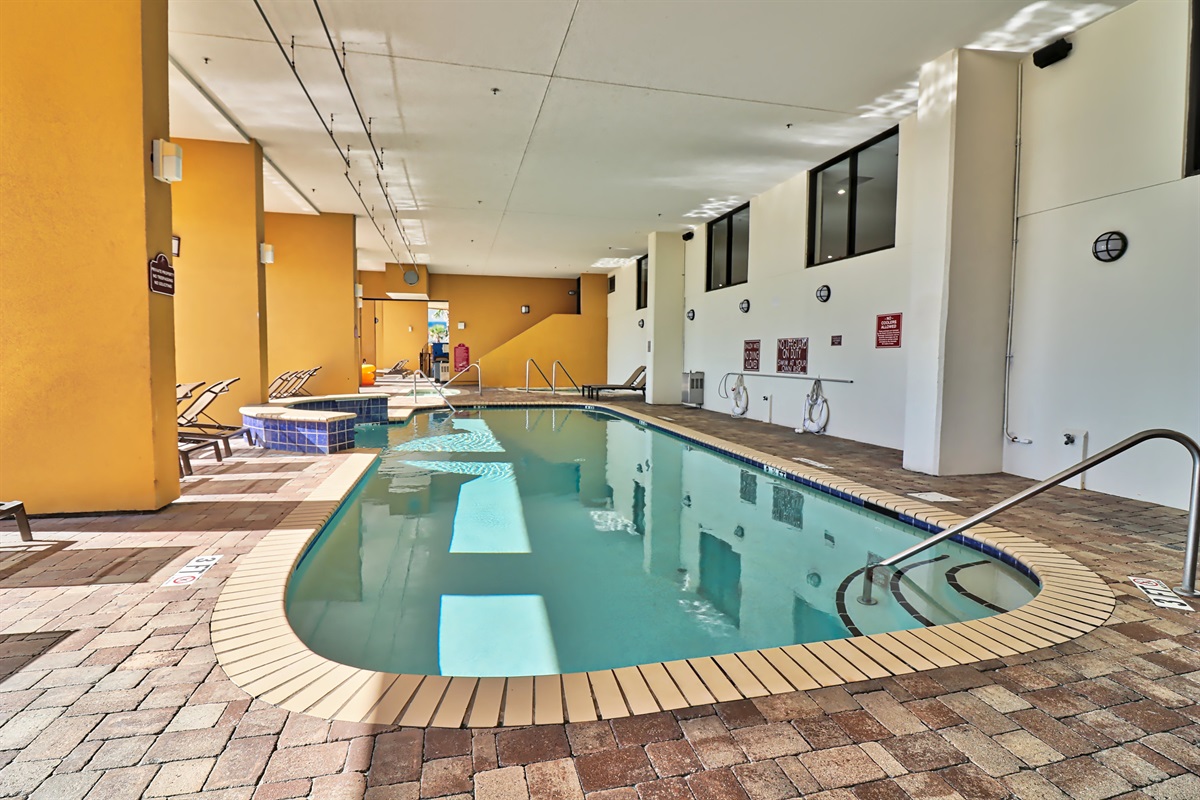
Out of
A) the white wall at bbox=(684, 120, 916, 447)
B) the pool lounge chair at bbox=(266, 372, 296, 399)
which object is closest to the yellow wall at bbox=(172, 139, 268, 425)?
the pool lounge chair at bbox=(266, 372, 296, 399)

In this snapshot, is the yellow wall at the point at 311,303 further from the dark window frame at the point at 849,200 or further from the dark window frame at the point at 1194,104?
the dark window frame at the point at 1194,104

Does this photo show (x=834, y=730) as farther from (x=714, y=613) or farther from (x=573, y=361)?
(x=573, y=361)

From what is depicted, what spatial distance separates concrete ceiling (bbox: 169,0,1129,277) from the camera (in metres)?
3.96

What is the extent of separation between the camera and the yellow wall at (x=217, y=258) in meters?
6.31

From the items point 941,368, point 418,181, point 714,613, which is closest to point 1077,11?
point 941,368

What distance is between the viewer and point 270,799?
1.18m

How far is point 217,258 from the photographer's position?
21.0 feet

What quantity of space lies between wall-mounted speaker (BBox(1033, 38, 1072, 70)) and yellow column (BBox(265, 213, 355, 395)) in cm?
847

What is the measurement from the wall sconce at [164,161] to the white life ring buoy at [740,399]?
705 centimetres

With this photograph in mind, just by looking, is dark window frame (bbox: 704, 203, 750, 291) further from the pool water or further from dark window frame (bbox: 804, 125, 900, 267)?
the pool water

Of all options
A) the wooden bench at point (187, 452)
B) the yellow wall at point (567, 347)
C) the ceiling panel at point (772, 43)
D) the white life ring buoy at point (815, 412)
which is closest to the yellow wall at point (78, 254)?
the wooden bench at point (187, 452)

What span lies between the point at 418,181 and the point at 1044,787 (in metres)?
8.08

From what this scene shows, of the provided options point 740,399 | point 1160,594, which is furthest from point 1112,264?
point 740,399

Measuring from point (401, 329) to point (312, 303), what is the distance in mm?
12267
